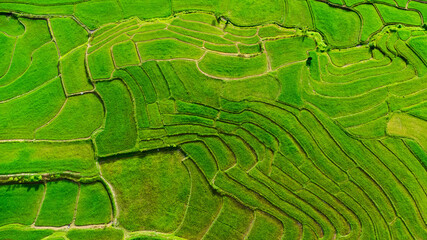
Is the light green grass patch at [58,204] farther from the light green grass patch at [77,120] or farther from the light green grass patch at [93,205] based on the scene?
the light green grass patch at [77,120]

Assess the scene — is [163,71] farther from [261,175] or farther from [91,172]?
[261,175]

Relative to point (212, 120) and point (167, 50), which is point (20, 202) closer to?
point (212, 120)

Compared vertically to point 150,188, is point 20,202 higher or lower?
lower

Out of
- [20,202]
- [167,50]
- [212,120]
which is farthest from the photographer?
[167,50]

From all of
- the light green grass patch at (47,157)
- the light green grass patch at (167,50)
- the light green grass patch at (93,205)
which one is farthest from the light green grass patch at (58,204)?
the light green grass patch at (167,50)

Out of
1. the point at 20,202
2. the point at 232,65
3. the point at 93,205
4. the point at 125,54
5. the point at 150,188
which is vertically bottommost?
the point at 20,202

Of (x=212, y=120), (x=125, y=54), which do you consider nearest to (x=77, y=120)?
(x=125, y=54)

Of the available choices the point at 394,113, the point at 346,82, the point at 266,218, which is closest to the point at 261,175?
the point at 266,218

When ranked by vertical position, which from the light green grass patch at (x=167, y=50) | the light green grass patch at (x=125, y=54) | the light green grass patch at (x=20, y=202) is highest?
the light green grass patch at (x=167, y=50)

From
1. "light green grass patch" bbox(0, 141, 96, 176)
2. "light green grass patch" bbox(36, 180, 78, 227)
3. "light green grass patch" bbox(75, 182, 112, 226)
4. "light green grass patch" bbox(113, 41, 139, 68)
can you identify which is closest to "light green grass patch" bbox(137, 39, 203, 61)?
"light green grass patch" bbox(113, 41, 139, 68)

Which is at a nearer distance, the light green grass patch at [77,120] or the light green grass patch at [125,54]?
the light green grass patch at [77,120]
